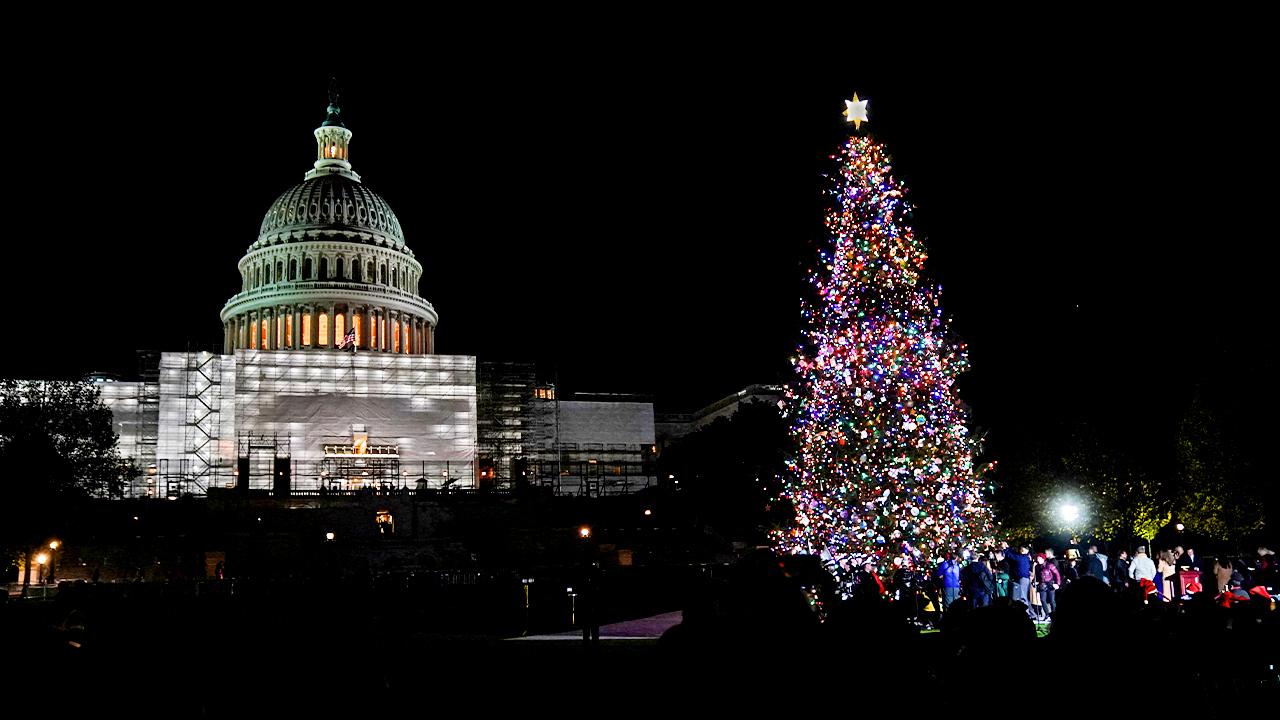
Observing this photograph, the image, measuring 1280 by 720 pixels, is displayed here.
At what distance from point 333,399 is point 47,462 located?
3244 cm

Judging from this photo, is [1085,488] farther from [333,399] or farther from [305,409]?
[305,409]

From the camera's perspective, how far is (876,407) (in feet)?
63.8

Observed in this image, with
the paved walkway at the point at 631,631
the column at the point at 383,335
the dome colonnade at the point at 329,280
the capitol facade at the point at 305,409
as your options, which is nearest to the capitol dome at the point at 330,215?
the dome colonnade at the point at 329,280

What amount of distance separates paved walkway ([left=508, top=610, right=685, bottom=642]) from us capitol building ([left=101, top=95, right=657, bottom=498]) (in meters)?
36.5

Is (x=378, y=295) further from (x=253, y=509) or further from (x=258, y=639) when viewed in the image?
(x=258, y=639)

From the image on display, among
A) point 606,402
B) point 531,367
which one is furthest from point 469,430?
point 606,402

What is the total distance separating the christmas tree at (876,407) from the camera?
19141 millimetres

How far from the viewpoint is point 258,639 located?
21656mm

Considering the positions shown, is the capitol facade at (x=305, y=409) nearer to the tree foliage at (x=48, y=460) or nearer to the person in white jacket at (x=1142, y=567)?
the tree foliage at (x=48, y=460)

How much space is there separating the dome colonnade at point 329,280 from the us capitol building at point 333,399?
0.14 meters

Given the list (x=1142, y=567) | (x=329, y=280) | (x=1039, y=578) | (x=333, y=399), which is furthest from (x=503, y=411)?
(x=1142, y=567)

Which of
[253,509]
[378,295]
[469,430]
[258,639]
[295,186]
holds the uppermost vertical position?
[295,186]

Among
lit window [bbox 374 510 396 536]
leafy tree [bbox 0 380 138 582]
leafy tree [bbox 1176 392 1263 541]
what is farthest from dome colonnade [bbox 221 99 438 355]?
leafy tree [bbox 1176 392 1263 541]

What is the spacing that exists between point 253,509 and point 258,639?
32006mm
